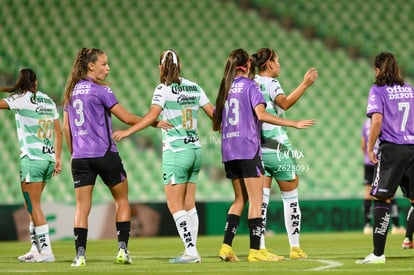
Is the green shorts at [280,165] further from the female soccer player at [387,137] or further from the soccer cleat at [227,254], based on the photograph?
the female soccer player at [387,137]

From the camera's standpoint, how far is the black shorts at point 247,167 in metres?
9.02

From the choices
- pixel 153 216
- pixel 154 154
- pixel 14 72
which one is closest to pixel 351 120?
pixel 154 154

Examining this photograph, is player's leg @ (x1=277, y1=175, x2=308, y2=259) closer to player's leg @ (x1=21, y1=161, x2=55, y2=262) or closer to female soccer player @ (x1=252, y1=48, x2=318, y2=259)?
female soccer player @ (x1=252, y1=48, x2=318, y2=259)

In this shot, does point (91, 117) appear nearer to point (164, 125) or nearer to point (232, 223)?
point (164, 125)

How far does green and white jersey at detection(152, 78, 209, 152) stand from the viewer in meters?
9.20

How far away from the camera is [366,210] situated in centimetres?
1579

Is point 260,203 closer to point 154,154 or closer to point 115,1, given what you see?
point 154,154

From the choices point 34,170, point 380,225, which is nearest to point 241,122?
point 380,225

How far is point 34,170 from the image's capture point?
10.3 meters

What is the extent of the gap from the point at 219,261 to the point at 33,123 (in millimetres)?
2760

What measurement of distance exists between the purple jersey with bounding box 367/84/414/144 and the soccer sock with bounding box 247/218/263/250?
4.87 feet

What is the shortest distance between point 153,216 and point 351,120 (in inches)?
235

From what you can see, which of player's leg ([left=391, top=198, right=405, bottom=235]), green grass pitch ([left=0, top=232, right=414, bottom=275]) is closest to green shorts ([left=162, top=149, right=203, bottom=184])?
green grass pitch ([left=0, top=232, right=414, bottom=275])

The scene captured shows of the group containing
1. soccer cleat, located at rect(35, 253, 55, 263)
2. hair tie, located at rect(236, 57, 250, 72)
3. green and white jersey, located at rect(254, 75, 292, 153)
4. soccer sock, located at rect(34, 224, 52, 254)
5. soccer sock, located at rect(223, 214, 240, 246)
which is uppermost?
hair tie, located at rect(236, 57, 250, 72)
